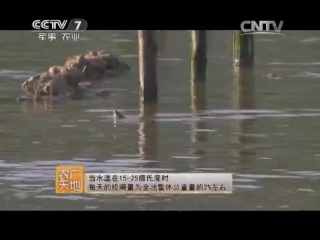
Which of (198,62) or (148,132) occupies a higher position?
(198,62)

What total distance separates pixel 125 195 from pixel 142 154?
0.36m

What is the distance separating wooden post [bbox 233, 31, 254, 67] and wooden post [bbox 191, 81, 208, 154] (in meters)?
0.31

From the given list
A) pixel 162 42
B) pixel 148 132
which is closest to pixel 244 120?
pixel 148 132

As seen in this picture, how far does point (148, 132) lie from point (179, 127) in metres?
0.22

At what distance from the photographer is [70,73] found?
255 inches

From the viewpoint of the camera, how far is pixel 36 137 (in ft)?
20.9

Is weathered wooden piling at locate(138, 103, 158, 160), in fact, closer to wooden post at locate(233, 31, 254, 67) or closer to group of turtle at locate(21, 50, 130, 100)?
group of turtle at locate(21, 50, 130, 100)

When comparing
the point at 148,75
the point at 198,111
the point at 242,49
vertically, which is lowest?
the point at 198,111

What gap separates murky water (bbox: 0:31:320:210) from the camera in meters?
6.14

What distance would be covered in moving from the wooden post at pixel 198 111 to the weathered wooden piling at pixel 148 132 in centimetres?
27

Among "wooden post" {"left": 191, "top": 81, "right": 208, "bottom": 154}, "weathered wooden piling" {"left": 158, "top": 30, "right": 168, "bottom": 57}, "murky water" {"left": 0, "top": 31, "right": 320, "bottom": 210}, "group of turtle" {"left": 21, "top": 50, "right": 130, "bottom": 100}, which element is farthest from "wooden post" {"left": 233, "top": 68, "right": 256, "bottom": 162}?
"group of turtle" {"left": 21, "top": 50, "right": 130, "bottom": 100}

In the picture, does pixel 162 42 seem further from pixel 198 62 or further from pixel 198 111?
pixel 198 111

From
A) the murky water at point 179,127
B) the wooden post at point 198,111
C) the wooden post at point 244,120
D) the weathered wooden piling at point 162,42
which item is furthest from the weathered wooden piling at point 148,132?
the wooden post at point 244,120

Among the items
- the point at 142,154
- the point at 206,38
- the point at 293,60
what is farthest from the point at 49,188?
the point at 293,60
